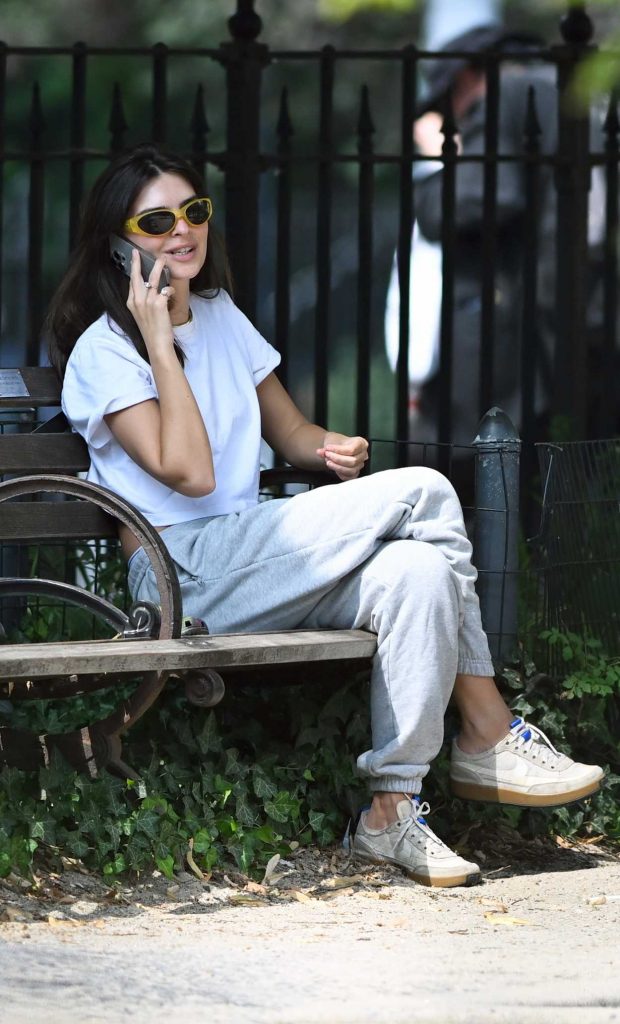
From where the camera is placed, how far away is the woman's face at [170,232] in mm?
3807

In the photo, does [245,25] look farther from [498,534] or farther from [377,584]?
[377,584]

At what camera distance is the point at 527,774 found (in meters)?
3.64

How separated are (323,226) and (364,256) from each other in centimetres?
22

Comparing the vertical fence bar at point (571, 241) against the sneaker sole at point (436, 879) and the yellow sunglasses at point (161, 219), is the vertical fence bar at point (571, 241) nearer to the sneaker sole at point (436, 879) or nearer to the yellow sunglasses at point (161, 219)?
the yellow sunglasses at point (161, 219)

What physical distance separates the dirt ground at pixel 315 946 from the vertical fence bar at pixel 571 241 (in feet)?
8.20

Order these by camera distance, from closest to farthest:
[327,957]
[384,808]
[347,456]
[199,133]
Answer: [327,957] → [384,808] → [347,456] → [199,133]

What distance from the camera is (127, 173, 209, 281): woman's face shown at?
381cm

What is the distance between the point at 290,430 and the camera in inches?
163

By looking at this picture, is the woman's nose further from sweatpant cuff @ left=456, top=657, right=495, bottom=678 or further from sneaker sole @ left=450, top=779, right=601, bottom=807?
sneaker sole @ left=450, top=779, right=601, bottom=807

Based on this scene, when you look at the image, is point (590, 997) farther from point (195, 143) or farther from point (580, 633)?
point (195, 143)

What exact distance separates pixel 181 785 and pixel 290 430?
3.30ft

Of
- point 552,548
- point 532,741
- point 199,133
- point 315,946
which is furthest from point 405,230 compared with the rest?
point 315,946

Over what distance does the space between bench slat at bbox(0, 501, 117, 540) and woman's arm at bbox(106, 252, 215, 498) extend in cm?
20

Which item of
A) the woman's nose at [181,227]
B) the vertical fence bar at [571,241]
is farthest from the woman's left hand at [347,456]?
the vertical fence bar at [571,241]
